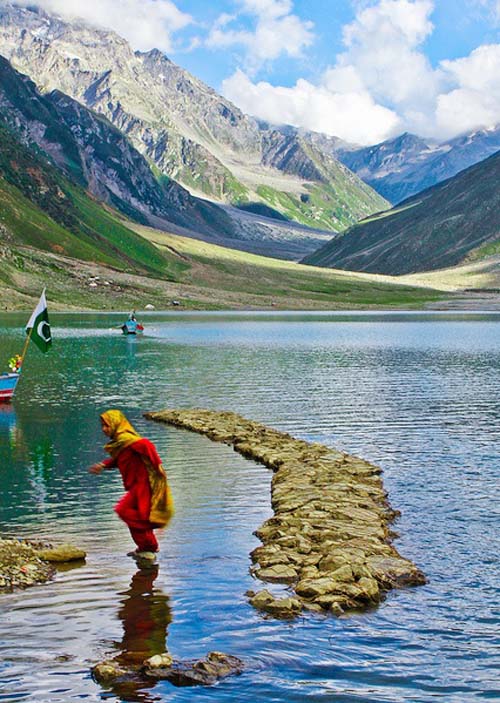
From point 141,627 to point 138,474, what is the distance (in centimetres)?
412

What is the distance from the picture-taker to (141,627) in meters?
17.0

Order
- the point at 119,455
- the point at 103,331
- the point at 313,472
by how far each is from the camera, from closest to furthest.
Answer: the point at 119,455, the point at 313,472, the point at 103,331

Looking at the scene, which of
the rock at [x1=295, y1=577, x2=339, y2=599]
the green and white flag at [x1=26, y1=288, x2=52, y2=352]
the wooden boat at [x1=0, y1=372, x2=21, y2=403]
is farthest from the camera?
the wooden boat at [x1=0, y1=372, x2=21, y2=403]

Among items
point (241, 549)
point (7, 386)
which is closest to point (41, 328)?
point (7, 386)

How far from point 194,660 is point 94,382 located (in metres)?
49.5

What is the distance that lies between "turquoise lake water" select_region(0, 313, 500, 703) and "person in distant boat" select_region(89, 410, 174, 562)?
1398mm

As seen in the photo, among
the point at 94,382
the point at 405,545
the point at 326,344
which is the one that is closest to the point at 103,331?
the point at 326,344

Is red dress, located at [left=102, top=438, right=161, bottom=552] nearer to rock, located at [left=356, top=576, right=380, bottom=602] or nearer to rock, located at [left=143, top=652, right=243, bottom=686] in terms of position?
rock, located at [left=356, top=576, right=380, bottom=602]

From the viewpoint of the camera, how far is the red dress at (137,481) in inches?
779

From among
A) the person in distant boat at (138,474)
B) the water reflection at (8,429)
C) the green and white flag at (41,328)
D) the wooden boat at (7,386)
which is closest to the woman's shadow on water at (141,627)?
the person in distant boat at (138,474)

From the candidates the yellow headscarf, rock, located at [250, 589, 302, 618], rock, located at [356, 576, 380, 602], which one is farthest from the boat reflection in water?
rock, located at [356, 576, 380, 602]

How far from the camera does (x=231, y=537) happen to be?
930 inches

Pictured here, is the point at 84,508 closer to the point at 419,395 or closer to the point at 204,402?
the point at 204,402

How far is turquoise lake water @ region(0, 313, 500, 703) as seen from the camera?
15023mm
